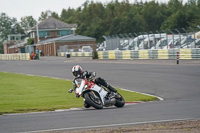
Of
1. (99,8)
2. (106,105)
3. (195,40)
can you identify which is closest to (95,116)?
(106,105)

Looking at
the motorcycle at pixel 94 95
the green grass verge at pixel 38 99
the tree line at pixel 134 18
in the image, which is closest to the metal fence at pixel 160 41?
the green grass verge at pixel 38 99

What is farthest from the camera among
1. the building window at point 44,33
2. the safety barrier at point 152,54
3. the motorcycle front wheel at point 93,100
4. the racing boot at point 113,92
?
the building window at point 44,33

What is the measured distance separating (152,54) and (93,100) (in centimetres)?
3213

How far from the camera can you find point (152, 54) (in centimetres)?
4519

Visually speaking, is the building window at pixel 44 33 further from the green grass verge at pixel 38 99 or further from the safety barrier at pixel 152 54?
the green grass verge at pixel 38 99

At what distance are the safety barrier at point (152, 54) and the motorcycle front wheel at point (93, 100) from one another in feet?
83.0

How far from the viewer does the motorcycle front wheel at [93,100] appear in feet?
44.2

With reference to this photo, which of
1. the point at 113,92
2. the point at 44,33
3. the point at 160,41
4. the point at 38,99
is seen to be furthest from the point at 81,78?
the point at 44,33

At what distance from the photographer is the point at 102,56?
184 feet

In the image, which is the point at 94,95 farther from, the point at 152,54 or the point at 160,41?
the point at 160,41

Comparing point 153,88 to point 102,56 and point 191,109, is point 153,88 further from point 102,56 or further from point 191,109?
point 102,56

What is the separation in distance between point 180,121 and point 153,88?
11.1 m

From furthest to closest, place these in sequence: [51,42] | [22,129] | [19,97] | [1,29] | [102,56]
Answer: [1,29] → [51,42] → [102,56] → [19,97] → [22,129]

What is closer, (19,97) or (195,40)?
(19,97)
